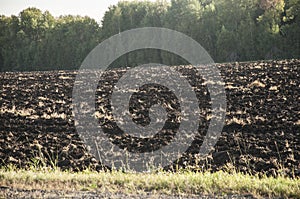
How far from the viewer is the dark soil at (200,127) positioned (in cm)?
Answer: 946

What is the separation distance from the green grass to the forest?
119ft

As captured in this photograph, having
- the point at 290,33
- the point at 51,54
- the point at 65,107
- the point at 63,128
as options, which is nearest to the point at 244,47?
the point at 290,33

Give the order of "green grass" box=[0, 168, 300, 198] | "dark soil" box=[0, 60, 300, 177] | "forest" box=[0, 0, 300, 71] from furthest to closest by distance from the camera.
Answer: "forest" box=[0, 0, 300, 71] → "dark soil" box=[0, 60, 300, 177] → "green grass" box=[0, 168, 300, 198]

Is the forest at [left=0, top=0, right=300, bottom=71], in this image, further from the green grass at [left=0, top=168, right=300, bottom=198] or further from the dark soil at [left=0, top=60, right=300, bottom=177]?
the green grass at [left=0, top=168, right=300, bottom=198]

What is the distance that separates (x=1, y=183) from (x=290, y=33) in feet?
129

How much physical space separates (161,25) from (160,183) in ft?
167

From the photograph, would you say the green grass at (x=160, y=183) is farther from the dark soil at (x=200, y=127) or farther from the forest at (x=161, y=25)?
the forest at (x=161, y=25)

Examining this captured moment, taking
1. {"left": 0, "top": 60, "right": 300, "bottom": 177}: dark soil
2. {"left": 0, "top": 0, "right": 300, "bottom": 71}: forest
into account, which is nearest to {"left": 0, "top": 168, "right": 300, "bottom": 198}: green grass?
{"left": 0, "top": 60, "right": 300, "bottom": 177}: dark soil

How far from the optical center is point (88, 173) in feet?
Answer: 28.1

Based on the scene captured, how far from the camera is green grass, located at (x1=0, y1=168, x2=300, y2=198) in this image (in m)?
6.82

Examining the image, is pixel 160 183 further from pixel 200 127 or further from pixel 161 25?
pixel 161 25

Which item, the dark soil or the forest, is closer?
the dark soil

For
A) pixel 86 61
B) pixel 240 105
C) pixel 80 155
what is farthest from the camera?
pixel 86 61

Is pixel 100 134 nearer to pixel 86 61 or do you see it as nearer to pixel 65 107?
pixel 65 107
